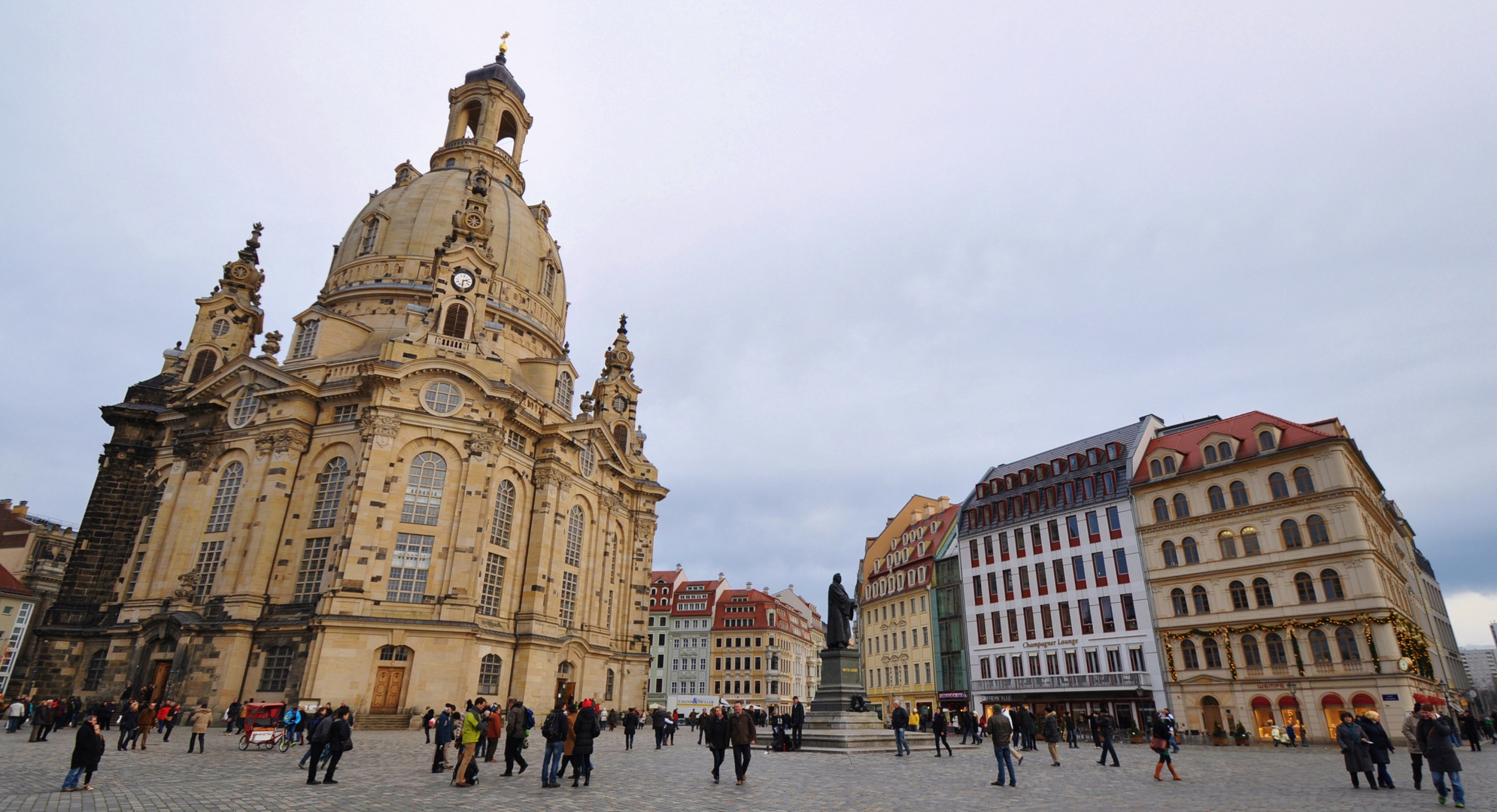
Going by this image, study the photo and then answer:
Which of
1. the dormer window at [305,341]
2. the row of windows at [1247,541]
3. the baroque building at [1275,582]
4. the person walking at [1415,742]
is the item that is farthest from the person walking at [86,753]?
the row of windows at [1247,541]

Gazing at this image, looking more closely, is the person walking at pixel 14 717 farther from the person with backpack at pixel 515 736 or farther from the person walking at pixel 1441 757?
the person walking at pixel 1441 757

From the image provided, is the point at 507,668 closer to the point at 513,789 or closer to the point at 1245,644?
the point at 513,789

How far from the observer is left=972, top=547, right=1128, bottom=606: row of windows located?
47781 mm

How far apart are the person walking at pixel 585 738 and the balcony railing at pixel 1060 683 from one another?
39939 millimetres

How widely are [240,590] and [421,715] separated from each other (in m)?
11.9

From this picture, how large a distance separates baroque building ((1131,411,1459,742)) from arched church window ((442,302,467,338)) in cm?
4405

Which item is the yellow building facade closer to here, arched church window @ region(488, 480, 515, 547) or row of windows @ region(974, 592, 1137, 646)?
row of windows @ region(974, 592, 1137, 646)

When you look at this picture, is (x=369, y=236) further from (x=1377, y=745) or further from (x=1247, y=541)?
(x=1247, y=541)

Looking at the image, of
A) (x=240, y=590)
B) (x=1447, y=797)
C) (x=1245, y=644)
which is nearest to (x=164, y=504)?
(x=240, y=590)

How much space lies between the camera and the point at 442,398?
41.6 m

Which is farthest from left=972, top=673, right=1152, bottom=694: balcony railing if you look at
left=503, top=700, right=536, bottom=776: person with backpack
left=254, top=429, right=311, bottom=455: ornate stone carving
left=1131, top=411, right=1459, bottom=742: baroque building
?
left=254, top=429, right=311, bottom=455: ornate stone carving

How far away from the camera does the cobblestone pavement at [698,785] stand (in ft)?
42.3

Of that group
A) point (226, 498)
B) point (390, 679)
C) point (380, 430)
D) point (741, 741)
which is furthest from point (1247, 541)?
point (226, 498)

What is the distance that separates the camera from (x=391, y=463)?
129 ft
